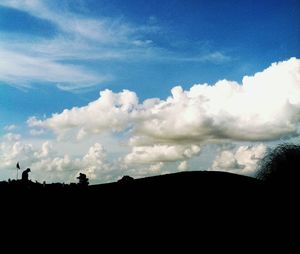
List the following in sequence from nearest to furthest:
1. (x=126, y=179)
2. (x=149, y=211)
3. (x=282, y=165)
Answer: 1. (x=149, y=211)
2. (x=126, y=179)
3. (x=282, y=165)

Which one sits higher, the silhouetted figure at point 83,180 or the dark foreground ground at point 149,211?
the silhouetted figure at point 83,180

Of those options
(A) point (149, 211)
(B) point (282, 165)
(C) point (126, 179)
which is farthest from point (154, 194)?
(B) point (282, 165)

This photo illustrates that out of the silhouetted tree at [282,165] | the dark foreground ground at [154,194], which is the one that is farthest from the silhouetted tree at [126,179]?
the silhouetted tree at [282,165]

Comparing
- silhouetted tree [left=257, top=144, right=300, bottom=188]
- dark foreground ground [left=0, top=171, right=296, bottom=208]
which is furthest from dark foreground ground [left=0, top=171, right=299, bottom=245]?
silhouetted tree [left=257, top=144, right=300, bottom=188]

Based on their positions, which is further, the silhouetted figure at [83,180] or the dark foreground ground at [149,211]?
the silhouetted figure at [83,180]

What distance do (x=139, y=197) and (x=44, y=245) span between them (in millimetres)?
4929

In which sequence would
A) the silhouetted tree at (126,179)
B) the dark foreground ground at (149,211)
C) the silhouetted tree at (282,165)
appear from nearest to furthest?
the dark foreground ground at (149,211)
the silhouetted tree at (126,179)
the silhouetted tree at (282,165)

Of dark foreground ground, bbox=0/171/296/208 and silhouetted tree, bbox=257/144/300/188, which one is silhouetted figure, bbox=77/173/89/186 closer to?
dark foreground ground, bbox=0/171/296/208

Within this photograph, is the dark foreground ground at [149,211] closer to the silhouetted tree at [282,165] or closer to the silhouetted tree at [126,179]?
the silhouetted tree at [126,179]

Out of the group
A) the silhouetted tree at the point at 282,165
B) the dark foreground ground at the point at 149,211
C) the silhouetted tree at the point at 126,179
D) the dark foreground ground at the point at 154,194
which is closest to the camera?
the dark foreground ground at the point at 149,211

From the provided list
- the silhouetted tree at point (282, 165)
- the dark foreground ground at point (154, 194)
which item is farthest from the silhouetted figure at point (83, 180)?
the silhouetted tree at point (282, 165)

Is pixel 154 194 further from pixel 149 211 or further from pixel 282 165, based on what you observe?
pixel 282 165

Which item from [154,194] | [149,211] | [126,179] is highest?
[126,179]

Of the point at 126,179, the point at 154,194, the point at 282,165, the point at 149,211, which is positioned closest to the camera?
the point at 149,211
